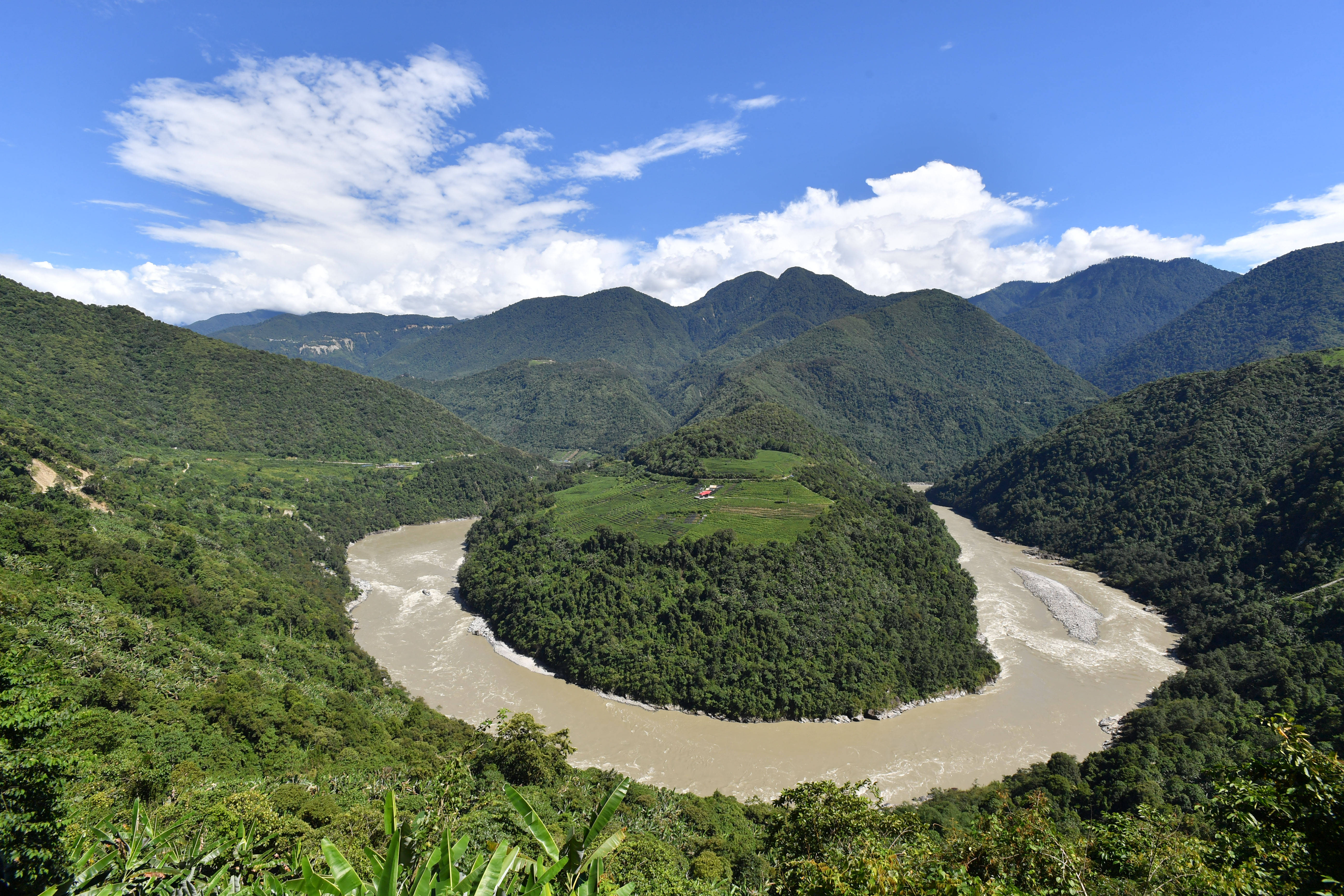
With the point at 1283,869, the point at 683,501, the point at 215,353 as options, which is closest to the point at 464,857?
the point at 1283,869

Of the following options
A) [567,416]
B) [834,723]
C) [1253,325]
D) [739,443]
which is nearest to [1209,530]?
[739,443]

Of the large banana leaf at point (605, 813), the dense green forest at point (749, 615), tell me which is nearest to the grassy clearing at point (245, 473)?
the dense green forest at point (749, 615)

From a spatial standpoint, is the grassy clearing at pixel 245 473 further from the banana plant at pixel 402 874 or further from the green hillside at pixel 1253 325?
the green hillside at pixel 1253 325

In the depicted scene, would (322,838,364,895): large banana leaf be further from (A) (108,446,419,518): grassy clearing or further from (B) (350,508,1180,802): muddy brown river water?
(A) (108,446,419,518): grassy clearing

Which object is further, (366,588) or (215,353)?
(215,353)

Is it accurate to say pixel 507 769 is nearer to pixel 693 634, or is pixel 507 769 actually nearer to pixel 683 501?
pixel 693 634

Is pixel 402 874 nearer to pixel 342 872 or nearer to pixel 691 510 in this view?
pixel 342 872
